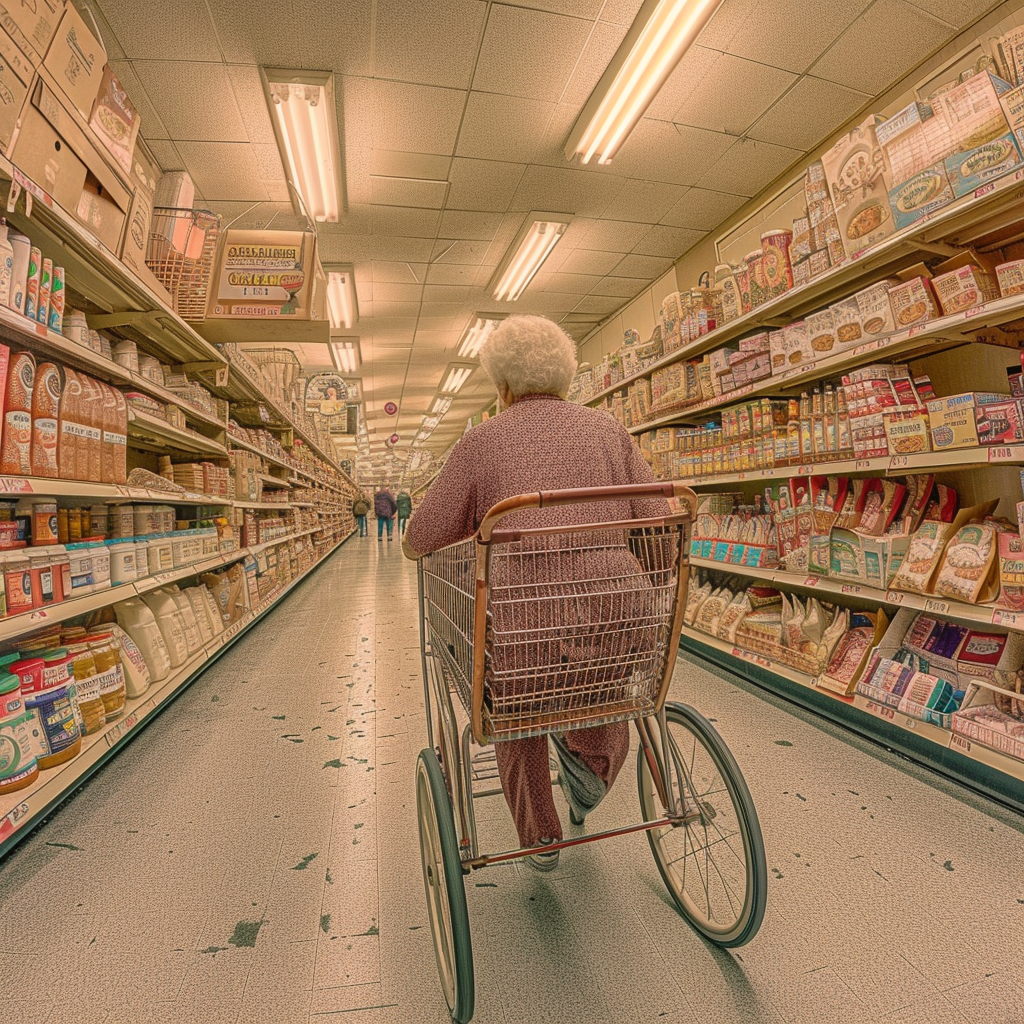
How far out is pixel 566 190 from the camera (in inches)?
178

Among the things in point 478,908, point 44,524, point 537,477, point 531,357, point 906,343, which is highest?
point 906,343

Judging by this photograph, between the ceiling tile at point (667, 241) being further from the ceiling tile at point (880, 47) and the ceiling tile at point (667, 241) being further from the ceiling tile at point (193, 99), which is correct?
the ceiling tile at point (193, 99)

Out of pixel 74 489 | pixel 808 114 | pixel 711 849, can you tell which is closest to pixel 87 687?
pixel 74 489

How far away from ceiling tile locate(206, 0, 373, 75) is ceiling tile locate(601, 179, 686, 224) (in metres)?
2.31

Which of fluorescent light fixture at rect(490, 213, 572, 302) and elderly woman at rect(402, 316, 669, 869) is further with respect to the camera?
fluorescent light fixture at rect(490, 213, 572, 302)

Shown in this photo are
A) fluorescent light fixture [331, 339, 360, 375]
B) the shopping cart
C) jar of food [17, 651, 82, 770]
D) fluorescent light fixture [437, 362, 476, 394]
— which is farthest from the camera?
fluorescent light fixture [437, 362, 476, 394]

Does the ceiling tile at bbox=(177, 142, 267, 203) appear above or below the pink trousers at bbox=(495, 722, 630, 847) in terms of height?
above

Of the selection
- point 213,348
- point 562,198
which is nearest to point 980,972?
A: point 213,348

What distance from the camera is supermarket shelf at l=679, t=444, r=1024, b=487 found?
5.67 ft

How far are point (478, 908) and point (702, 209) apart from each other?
5.47m

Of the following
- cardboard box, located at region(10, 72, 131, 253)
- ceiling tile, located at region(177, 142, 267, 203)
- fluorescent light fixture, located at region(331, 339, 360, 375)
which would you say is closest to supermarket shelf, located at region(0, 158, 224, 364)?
cardboard box, located at region(10, 72, 131, 253)

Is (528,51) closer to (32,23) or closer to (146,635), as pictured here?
(32,23)

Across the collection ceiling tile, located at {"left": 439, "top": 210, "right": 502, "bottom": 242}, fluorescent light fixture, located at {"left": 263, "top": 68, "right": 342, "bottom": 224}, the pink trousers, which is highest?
ceiling tile, located at {"left": 439, "top": 210, "right": 502, "bottom": 242}

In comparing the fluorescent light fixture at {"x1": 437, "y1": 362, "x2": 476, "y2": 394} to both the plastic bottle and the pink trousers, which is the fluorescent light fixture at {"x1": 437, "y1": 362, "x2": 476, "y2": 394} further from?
the pink trousers
